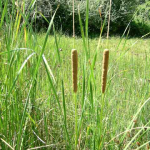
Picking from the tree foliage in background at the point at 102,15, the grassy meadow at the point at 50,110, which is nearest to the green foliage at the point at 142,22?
the tree foliage in background at the point at 102,15

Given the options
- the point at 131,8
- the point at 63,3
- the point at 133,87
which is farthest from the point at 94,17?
the point at 133,87

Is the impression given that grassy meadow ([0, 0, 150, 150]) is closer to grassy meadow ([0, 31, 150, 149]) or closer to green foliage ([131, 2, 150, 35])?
grassy meadow ([0, 31, 150, 149])

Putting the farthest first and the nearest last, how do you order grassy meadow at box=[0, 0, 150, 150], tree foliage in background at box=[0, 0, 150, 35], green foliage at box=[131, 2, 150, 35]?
green foliage at box=[131, 2, 150, 35] → tree foliage in background at box=[0, 0, 150, 35] → grassy meadow at box=[0, 0, 150, 150]

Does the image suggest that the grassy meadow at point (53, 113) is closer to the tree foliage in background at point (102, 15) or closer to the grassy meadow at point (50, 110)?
the grassy meadow at point (50, 110)

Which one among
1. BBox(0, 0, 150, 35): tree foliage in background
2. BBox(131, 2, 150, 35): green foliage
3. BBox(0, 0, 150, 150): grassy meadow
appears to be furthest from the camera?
BBox(131, 2, 150, 35): green foliage

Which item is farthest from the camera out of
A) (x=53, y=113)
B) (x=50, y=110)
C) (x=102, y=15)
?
(x=102, y=15)

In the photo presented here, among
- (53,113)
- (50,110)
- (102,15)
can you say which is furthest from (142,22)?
(50,110)

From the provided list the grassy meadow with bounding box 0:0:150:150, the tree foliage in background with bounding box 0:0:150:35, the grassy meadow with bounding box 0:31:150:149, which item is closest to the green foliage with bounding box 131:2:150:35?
the tree foliage in background with bounding box 0:0:150:35

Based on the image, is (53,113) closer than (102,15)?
Yes

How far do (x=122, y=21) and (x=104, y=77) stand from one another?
7.63 meters

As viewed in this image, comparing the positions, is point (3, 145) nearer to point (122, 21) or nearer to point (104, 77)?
point (104, 77)

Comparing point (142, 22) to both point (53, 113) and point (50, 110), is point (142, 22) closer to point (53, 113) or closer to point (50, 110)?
point (53, 113)

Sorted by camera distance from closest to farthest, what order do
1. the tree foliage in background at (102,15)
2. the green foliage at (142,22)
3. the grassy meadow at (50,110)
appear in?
the grassy meadow at (50,110) → the tree foliage in background at (102,15) → the green foliage at (142,22)

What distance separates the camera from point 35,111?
0.87m
